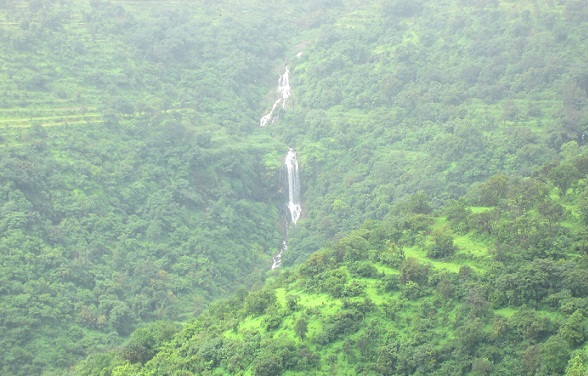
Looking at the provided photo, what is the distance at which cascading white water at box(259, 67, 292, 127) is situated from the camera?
60219mm

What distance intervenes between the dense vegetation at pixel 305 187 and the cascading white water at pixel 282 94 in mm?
1066

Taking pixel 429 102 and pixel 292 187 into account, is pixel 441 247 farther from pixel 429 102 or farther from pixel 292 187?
pixel 429 102

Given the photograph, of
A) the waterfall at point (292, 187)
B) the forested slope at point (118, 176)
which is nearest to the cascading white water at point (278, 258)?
the forested slope at point (118, 176)

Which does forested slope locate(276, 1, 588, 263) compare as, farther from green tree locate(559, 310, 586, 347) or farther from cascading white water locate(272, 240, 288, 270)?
green tree locate(559, 310, 586, 347)

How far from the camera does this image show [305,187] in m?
52.5

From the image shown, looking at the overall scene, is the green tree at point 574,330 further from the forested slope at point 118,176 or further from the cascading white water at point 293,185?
the cascading white water at point 293,185

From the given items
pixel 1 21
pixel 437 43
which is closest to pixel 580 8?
pixel 437 43

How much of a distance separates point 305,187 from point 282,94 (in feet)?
45.7

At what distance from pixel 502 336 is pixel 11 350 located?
22.3 metres

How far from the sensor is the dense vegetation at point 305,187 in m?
26.2

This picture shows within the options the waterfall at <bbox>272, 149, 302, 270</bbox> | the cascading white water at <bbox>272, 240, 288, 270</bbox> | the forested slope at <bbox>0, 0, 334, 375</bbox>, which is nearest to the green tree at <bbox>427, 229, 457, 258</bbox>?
the forested slope at <bbox>0, 0, 334, 375</bbox>

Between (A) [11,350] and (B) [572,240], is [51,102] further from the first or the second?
(B) [572,240]

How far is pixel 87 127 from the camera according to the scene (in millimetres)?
47438

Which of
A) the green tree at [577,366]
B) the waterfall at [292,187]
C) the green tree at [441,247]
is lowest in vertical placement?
the waterfall at [292,187]
